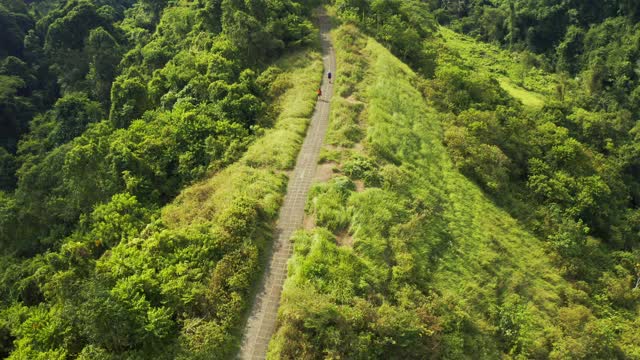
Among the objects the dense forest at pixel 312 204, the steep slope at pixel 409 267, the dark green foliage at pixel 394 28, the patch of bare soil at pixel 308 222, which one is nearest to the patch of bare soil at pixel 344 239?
the steep slope at pixel 409 267

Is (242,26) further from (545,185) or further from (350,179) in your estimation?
(545,185)

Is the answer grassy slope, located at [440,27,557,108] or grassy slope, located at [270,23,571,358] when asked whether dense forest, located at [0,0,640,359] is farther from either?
grassy slope, located at [440,27,557,108]

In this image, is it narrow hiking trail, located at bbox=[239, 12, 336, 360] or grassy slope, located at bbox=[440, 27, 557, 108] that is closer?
narrow hiking trail, located at bbox=[239, 12, 336, 360]

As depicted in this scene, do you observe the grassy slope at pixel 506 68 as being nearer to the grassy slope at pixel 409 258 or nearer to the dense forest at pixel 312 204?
the dense forest at pixel 312 204

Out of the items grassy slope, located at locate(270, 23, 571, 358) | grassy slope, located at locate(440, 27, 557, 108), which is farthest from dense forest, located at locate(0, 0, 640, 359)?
grassy slope, located at locate(440, 27, 557, 108)

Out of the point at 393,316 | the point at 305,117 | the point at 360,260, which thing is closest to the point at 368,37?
the point at 305,117

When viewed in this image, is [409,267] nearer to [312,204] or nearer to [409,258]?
[409,258]

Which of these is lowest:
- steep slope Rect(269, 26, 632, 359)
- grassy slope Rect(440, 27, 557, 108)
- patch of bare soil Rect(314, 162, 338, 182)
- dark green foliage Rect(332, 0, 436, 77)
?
steep slope Rect(269, 26, 632, 359)
